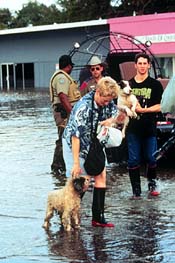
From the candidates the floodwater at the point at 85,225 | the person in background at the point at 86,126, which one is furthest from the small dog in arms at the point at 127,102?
the person in background at the point at 86,126

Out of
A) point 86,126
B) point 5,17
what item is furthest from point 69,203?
point 5,17

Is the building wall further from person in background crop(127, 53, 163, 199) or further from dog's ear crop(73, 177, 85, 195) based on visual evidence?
dog's ear crop(73, 177, 85, 195)

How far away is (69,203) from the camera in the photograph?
677cm

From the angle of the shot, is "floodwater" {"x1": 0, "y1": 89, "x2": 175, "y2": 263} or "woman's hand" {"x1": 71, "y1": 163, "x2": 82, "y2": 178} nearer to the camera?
"floodwater" {"x1": 0, "y1": 89, "x2": 175, "y2": 263}

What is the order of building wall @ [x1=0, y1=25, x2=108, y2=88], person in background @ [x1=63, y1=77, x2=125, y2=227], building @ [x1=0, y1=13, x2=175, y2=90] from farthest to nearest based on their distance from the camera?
building wall @ [x1=0, y1=25, x2=108, y2=88] → building @ [x1=0, y1=13, x2=175, y2=90] → person in background @ [x1=63, y1=77, x2=125, y2=227]

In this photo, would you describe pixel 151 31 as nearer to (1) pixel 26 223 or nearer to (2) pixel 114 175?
(2) pixel 114 175

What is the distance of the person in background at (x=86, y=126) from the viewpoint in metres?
6.74

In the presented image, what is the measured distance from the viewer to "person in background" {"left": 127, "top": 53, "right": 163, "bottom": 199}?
8.43m

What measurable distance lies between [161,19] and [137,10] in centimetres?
1260

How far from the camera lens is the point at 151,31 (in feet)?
Result: 125

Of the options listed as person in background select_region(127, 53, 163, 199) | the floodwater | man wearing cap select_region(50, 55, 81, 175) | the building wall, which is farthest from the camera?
the building wall

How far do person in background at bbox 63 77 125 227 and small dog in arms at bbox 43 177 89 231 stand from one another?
4.5 inches

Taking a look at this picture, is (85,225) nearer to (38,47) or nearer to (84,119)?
(84,119)

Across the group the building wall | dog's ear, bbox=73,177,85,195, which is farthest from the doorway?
dog's ear, bbox=73,177,85,195
